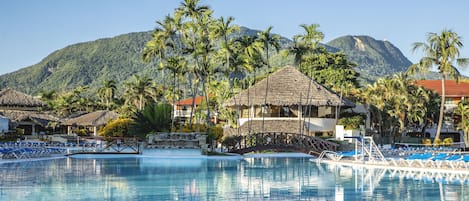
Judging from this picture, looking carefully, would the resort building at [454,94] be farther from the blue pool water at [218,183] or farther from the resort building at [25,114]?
the resort building at [25,114]

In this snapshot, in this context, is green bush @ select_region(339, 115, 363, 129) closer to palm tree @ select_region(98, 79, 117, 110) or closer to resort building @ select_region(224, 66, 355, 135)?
resort building @ select_region(224, 66, 355, 135)

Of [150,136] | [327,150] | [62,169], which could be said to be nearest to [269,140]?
[327,150]

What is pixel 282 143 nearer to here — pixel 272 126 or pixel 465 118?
pixel 272 126

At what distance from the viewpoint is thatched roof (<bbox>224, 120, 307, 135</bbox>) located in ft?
136

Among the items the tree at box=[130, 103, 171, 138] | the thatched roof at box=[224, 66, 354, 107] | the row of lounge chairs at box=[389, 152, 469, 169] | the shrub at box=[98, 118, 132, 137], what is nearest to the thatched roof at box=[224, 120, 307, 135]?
the thatched roof at box=[224, 66, 354, 107]

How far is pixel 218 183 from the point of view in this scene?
19.1m

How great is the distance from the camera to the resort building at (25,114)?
56.0 m

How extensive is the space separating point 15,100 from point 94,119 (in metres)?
12.4

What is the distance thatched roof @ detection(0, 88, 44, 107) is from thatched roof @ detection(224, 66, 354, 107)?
1087 inches

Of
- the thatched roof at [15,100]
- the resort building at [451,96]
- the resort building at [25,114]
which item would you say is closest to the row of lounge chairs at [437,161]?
the resort building at [451,96]

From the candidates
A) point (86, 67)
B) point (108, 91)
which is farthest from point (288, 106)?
point (86, 67)

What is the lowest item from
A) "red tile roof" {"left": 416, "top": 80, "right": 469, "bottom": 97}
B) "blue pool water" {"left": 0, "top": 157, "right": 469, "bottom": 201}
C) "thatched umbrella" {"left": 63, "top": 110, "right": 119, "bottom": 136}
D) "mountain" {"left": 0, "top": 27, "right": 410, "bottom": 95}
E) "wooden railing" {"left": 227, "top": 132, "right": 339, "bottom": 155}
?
"blue pool water" {"left": 0, "top": 157, "right": 469, "bottom": 201}

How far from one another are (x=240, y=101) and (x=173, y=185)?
25.0m

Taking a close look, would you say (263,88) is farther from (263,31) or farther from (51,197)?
(51,197)
